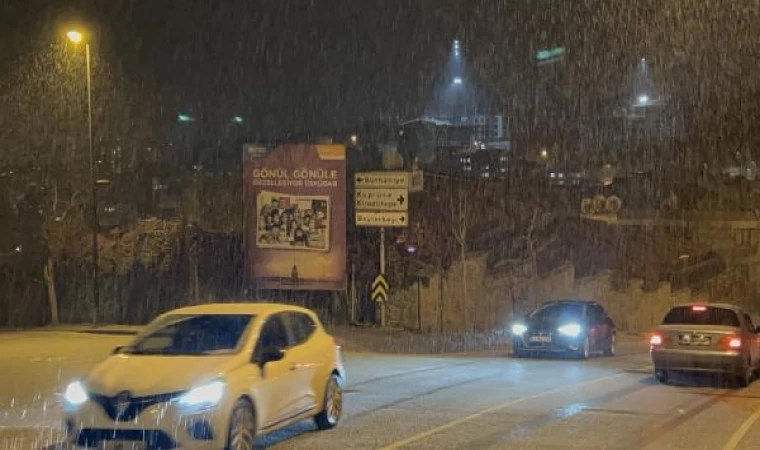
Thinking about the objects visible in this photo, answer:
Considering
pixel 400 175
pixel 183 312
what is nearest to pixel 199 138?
pixel 400 175

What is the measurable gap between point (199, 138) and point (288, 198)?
25.3 meters

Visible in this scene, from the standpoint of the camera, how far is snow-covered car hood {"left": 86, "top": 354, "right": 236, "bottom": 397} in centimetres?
801

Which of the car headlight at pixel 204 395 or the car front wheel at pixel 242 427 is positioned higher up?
the car headlight at pixel 204 395

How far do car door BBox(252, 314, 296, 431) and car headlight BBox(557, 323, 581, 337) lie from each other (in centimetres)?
1335

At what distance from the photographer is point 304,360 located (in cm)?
997

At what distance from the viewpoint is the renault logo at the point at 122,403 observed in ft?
26.0

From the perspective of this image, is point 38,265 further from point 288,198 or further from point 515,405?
point 515,405

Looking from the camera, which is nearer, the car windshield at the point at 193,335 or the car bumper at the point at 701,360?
the car windshield at the point at 193,335

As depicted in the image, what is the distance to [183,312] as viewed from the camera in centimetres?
993

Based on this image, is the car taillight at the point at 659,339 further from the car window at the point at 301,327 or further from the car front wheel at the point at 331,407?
the car window at the point at 301,327

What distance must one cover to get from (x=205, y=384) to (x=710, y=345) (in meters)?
10.6

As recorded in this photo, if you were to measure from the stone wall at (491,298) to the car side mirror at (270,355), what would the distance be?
19.9 metres

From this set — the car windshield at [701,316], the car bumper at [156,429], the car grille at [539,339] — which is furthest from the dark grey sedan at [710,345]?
the car bumper at [156,429]

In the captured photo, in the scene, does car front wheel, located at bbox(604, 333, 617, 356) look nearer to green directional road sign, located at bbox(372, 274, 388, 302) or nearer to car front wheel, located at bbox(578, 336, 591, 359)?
car front wheel, located at bbox(578, 336, 591, 359)
